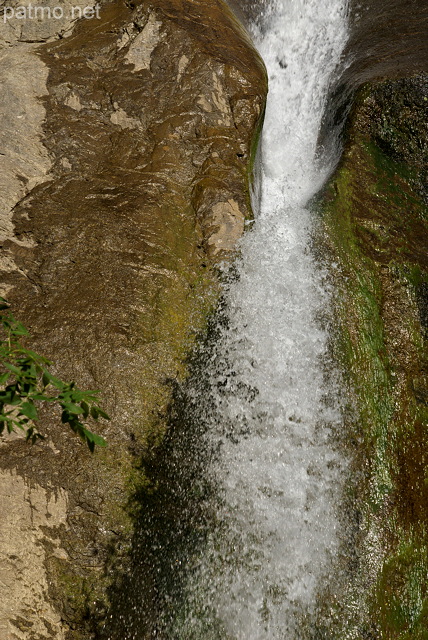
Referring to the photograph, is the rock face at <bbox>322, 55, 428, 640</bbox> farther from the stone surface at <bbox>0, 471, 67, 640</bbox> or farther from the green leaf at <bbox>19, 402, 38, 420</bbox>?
the green leaf at <bbox>19, 402, 38, 420</bbox>

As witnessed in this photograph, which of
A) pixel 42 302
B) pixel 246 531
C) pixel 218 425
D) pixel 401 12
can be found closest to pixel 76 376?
pixel 42 302

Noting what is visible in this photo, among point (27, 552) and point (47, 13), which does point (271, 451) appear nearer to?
point (27, 552)

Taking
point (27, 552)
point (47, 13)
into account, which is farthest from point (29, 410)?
point (47, 13)

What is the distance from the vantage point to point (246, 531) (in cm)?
330

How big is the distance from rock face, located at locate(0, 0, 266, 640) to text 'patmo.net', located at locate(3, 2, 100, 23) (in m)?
0.07

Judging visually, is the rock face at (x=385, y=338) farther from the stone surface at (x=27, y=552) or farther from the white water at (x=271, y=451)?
the stone surface at (x=27, y=552)

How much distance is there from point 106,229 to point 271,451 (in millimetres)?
1942

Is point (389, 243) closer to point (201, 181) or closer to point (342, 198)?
point (342, 198)

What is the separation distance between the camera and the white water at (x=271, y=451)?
3205 mm

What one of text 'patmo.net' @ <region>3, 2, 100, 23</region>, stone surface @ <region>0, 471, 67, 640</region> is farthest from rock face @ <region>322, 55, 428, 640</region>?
text 'patmo.net' @ <region>3, 2, 100, 23</region>

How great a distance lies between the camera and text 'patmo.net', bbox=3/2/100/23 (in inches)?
195

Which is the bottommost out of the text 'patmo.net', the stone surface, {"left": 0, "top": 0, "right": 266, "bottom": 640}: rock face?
the stone surface

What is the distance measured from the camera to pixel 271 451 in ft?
11.5

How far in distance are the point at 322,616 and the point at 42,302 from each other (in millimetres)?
2674
